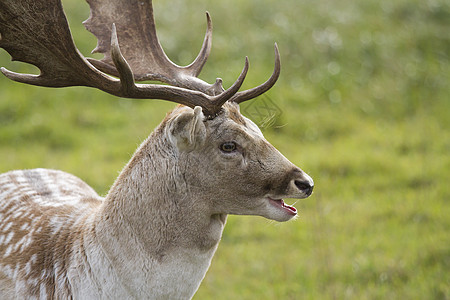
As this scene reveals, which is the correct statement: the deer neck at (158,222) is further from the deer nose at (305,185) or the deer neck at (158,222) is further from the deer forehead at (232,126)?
the deer nose at (305,185)

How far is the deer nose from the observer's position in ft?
10.4

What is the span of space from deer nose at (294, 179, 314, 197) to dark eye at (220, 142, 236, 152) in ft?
1.14

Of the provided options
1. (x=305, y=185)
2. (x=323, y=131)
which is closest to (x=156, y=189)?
(x=305, y=185)

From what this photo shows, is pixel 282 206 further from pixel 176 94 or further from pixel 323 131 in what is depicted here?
pixel 323 131

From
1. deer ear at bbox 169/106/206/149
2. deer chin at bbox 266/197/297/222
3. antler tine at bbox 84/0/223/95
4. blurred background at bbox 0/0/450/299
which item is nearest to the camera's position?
deer ear at bbox 169/106/206/149

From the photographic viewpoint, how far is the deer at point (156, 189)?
3.21m

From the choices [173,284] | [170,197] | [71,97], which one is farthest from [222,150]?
[71,97]

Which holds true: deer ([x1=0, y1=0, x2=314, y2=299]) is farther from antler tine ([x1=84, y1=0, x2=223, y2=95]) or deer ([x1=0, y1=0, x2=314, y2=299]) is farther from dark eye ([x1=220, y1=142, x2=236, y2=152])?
antler tine ([x1=84, y1=0, x2=223, y2=95])

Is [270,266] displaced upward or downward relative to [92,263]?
downward

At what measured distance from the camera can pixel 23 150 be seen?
8.27 metres

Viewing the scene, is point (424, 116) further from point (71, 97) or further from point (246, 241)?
point (71, 97)

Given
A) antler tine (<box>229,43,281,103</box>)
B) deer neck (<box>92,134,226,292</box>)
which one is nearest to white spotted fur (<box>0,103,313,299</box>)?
deer neck (<box>92,134,226,292</box>)

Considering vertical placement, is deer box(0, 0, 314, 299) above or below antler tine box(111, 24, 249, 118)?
below

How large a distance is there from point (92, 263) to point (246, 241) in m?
3.48
